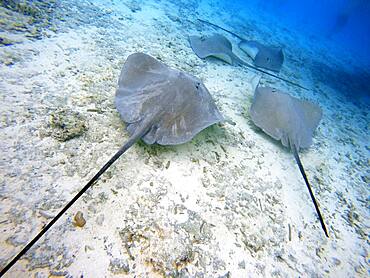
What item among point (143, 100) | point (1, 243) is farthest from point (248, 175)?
point (1, 243)

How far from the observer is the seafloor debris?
6.25ft

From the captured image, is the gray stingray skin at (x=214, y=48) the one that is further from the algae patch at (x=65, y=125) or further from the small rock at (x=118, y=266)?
the small rock at (x=118, y=266)

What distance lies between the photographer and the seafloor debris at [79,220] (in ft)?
6.25

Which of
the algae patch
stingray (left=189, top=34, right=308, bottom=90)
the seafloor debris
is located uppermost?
stingray (left=189, top=34, right=308, bottom=90)

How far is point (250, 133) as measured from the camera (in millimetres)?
3701

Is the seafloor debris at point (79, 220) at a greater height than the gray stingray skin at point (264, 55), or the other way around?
the gray stingray skin at point (264, 55)

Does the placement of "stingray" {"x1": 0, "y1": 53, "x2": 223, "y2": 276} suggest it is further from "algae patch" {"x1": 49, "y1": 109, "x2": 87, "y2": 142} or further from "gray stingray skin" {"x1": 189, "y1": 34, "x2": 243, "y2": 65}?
"gray stingray skin" {"x1": 189, "y1": 34, "x2": 243, "y2": 65}

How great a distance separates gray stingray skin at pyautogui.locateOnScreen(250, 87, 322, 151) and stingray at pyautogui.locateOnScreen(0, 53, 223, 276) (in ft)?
3.85

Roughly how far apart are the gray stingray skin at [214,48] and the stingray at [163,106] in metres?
2.84

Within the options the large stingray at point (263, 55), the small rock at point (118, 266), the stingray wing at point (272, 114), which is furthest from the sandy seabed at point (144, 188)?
the large stingray at point (263, 55)

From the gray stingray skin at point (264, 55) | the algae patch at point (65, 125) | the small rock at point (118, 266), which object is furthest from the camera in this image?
the gray stingray skin at point (264, 55)

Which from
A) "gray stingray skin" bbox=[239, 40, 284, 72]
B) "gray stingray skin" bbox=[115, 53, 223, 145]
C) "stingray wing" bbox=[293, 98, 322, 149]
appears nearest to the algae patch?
"gray stingray skin" bbox=[115, 53, 223, 145]

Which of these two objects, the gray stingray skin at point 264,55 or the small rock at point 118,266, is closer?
the small rock at point 118,266

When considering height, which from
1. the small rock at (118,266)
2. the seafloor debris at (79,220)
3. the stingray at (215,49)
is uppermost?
the stingray at (215,49)
